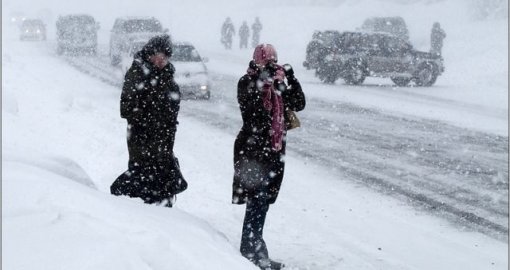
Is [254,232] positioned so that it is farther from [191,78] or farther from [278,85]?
[191,78]

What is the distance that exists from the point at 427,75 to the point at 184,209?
16.7m

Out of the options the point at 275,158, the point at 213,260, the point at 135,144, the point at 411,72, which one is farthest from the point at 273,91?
the point at 411,72

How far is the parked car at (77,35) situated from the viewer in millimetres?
30078

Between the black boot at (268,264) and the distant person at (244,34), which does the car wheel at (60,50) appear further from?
the black boot at (268,264)

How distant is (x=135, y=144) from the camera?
4.92 metres

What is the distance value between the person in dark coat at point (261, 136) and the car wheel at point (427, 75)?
17.7m

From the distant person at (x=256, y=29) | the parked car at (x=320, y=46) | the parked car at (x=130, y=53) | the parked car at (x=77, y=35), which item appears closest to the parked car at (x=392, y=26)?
the distant person at (x=256, y=29)

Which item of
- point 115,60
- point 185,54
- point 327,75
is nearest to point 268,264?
point 185,54

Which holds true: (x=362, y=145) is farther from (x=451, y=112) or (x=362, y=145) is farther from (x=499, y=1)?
(x=499, y=1)

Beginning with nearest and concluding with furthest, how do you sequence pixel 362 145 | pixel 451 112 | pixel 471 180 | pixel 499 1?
pixel 471 180, pixel 362 145, pixel 451 112, pixel 499 1

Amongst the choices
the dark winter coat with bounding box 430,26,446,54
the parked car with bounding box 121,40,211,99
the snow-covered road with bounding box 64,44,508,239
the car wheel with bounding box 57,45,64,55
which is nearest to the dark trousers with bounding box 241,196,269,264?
the snow-covered road with bounding box 64,44,508,239

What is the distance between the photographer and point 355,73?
69.6 feet

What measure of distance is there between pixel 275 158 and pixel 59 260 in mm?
2413

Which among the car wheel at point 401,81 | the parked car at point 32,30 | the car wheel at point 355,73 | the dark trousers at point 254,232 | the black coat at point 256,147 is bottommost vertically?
the parked car at point 32,30
